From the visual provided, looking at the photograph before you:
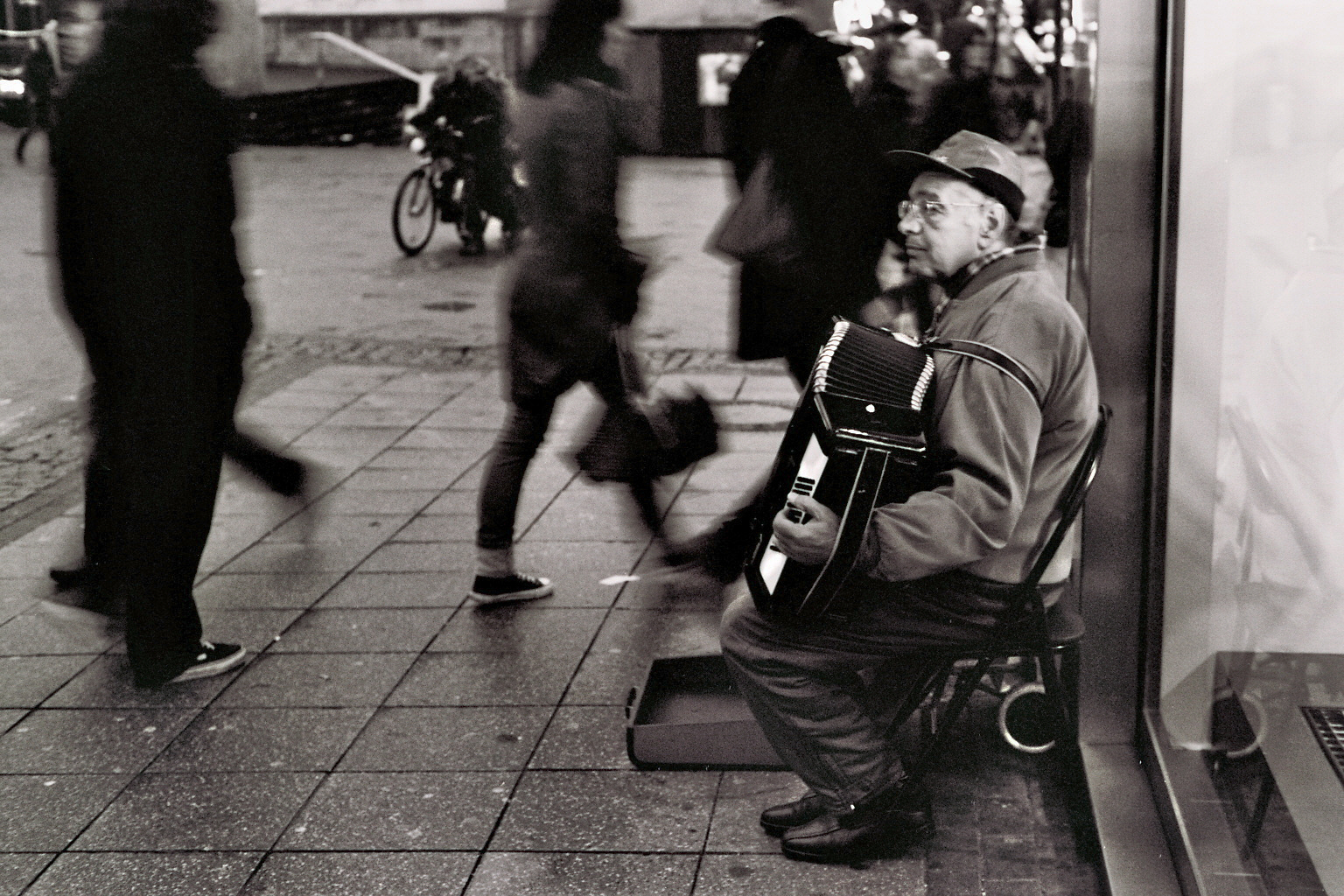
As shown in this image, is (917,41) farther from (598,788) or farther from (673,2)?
(673,2)

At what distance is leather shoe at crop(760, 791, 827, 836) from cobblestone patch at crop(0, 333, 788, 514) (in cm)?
407

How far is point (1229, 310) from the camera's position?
320cm

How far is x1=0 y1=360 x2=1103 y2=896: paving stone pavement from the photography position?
3.52 m

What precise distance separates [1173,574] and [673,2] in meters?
21.6

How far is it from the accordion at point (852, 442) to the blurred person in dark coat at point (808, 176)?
1.66 meters

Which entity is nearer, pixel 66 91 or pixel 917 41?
pixel 66 91

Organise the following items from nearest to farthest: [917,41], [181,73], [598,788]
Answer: [598,788]
[181,73]
[917,41]

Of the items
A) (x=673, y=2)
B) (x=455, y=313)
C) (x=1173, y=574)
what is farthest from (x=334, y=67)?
(x=1173, y=574)

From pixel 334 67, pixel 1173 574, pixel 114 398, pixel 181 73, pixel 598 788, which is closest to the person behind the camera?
pixel 1173 574

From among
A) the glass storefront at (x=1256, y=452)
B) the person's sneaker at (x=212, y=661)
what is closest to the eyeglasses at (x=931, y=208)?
the glass storefront at (x=1256, y=452)

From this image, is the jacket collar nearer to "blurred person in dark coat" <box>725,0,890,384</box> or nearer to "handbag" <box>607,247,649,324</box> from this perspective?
"blurred person in dark coat" <box>725,0,890,384</box>

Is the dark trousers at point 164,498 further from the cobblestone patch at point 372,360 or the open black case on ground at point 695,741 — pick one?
the cobblestone patch at point 372,360

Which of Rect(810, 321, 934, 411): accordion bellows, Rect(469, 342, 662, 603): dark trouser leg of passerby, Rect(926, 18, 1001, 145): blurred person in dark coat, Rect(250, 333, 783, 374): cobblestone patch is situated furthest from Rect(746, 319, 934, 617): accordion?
Rect(250, 333, 783, 374): cobblestone patch

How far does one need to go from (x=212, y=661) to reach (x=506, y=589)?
0.96 meters
